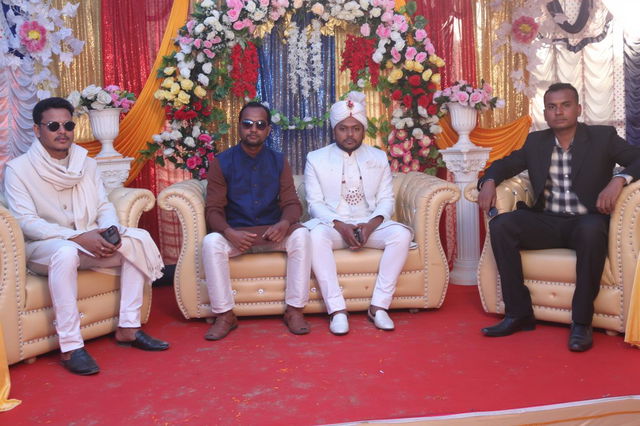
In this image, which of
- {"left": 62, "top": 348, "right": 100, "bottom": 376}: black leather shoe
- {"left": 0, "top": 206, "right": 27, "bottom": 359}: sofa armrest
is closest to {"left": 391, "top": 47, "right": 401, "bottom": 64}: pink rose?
{"left": 0, "top": 206, "right": 27, "bottom": 359}: sofa armrest

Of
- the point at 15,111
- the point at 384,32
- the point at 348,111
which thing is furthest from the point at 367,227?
the point at 15,111

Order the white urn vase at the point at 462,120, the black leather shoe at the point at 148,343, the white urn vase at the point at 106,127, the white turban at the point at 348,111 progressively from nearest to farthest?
the black leather shoe at the point at 148,343 < the white turban at the point at 348,111 < the white urn vase at the point at 106,127 < the white urn vase at the point at 462,120

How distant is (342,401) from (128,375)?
1174 millimetres

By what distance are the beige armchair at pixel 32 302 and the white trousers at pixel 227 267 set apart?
0.57 meters

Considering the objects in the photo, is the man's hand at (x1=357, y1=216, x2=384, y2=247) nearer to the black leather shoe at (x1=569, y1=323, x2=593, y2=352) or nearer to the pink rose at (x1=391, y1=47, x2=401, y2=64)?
the black leather shoe at (x1=569, y1=323, x2=593, y2=352)

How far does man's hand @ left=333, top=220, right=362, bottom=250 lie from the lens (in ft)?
14.7

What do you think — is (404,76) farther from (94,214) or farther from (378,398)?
(378,398)

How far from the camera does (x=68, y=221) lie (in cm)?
420

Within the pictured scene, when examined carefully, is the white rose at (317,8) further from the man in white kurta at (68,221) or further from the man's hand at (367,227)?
the man in white kurta at (68,221)

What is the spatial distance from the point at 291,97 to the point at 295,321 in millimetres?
2520

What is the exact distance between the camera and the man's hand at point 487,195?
14.4 feet

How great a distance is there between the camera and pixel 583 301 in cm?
389

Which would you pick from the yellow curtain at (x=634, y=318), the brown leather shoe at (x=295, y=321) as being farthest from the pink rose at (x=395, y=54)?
the yellow curtain at (x=634, y=318)

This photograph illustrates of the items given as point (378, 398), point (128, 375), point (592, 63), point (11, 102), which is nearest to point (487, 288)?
point (378, 398)
